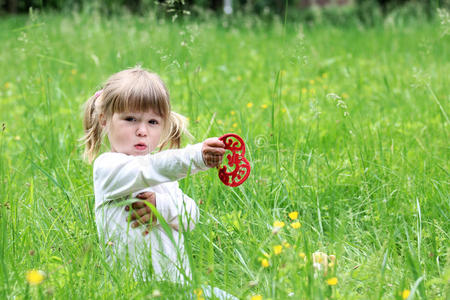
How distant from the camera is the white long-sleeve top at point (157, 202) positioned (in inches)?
68.1

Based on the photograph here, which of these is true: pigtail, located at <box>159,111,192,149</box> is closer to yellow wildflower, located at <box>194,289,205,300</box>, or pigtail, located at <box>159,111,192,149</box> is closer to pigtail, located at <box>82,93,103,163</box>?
pigtail, located at <box>82,93,103,163</box>

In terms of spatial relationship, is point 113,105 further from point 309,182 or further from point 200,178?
point 309,182

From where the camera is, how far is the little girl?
1.77 m

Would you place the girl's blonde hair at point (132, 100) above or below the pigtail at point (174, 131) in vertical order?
above

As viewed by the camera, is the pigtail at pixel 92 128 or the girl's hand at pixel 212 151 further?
the pigtail at pixel 92 128

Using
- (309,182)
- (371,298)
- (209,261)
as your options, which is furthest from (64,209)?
(371,298)

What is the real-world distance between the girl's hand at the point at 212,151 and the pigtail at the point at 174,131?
1.60 ft

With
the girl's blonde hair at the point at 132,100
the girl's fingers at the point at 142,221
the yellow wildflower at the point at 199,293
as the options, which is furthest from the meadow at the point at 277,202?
the girl's blonde hair at the point at 132,100

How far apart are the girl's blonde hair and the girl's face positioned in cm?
2

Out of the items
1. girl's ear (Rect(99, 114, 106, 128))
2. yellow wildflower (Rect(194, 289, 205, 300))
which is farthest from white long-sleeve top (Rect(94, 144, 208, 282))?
girl's ear (Rect(99, 114, 106, 128))

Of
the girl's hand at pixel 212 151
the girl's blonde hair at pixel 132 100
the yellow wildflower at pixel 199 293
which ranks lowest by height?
the yellow wildflower at pixel 199 293

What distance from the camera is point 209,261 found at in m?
1.92

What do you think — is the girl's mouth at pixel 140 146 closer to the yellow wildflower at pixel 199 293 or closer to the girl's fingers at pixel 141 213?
the girl's fingers at pixel 141 213

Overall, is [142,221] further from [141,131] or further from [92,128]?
[92,128]
